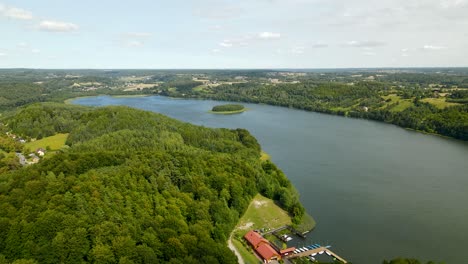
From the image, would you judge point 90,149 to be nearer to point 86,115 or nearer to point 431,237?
point 86,115

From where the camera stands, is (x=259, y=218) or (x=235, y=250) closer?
(x=235, y=250)

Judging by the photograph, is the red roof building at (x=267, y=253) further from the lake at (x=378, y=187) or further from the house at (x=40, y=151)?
the house at (x=40, y=151)

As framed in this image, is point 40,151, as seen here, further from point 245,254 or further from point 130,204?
point 245,254

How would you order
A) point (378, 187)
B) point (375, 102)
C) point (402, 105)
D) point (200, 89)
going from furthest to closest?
point (200, 89) < point (375, 102) < point (402, 105) < point (378, 187)

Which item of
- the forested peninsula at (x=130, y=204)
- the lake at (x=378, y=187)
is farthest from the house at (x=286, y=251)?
the forested peninsula at (x=130, y=204)

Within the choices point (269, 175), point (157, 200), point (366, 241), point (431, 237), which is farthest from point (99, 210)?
point (431, 237)

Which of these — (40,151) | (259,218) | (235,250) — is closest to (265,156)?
(259,218)
